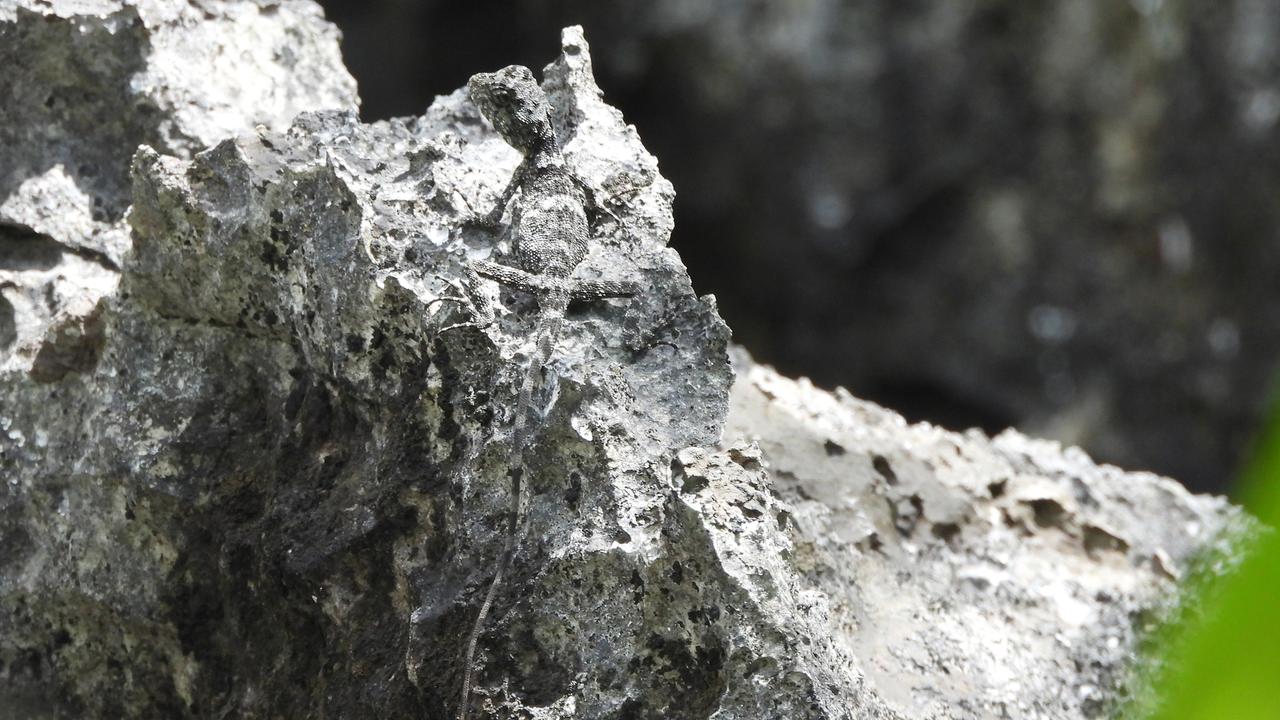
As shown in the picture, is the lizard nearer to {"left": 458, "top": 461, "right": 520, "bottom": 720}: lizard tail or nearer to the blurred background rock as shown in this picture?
{"left": 458, "top": 461, "right": 520, "bottom": 720}: lizard tail

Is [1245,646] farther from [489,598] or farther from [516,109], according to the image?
[516,109]

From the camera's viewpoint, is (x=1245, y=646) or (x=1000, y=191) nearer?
(x=1245, y=646)

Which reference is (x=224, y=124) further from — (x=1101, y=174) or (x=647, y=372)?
(x=1101, y=174)

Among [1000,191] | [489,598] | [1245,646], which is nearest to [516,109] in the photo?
[489,598]

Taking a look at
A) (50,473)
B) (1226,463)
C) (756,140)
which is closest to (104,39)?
(50,473)

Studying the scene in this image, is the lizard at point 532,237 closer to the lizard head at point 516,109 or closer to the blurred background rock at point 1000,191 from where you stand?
the lizard head at point 516,109

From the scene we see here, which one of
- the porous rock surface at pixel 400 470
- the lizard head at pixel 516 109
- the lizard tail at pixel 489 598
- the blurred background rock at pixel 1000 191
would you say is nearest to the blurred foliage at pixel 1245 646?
the porous rock surface at pixel 400 470
